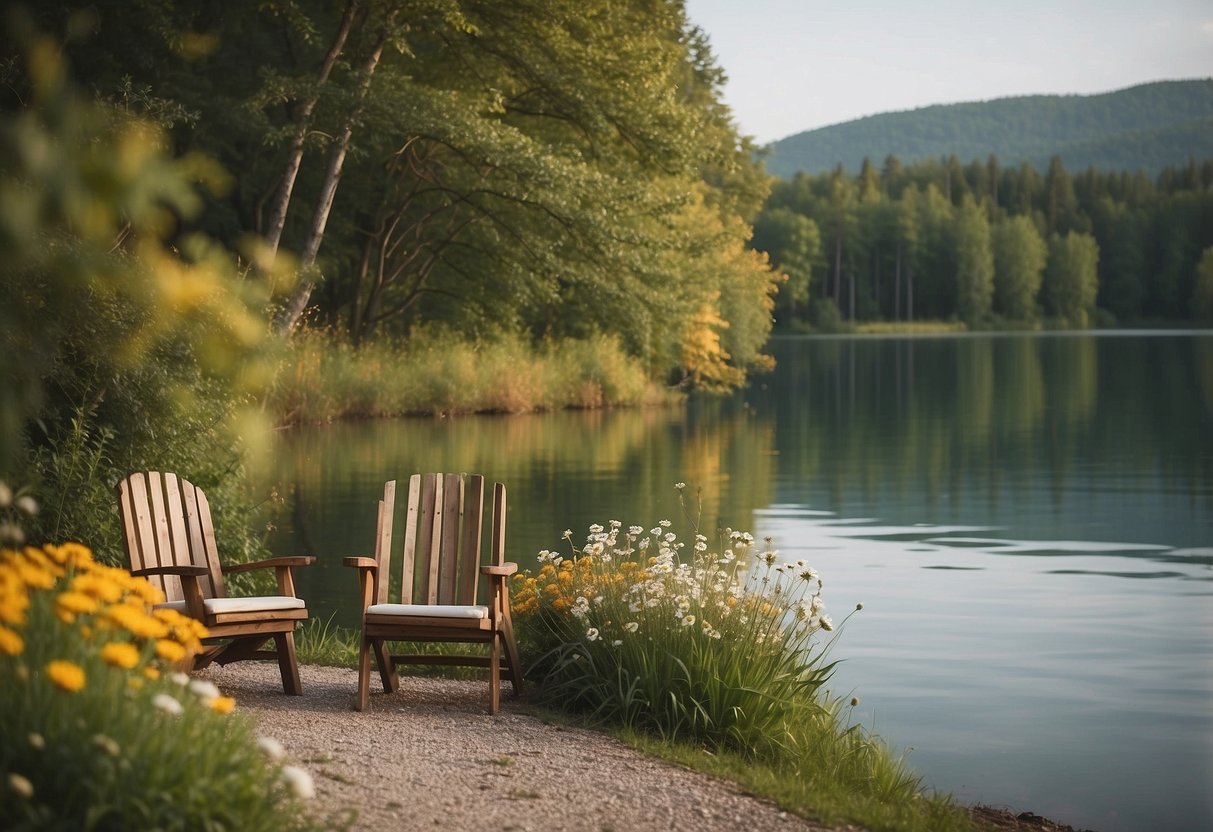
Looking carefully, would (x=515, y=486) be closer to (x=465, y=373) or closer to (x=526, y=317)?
(x=465, y=373)

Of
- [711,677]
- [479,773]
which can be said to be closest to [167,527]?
[479,773]

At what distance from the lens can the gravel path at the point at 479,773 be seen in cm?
570

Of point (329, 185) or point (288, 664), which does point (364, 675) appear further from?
point (329, 185)

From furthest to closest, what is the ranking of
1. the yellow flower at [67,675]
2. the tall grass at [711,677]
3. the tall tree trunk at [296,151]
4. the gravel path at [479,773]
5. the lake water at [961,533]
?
the tall tree trunk at [296,151] < the lake water at [961,533] < the tall grass at [711,677] < the gravel path at [479,773] < the yellow flower at [67,675]

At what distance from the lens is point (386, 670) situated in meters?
8.09

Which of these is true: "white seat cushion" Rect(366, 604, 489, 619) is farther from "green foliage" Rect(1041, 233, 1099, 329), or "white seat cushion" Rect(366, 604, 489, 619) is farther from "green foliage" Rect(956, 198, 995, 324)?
"green foliage" Rect(1041, 233, 1099, 329)

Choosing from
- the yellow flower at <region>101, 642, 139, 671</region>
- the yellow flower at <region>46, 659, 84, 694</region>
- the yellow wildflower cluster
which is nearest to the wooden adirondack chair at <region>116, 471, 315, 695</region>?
the yellow wildflower cluster

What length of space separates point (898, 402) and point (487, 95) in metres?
16.7

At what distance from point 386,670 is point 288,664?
0.51 m

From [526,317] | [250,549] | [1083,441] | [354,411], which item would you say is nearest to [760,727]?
[250,549]

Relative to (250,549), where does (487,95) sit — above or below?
above

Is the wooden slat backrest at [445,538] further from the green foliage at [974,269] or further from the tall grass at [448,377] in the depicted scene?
the green foliage at [974,269]

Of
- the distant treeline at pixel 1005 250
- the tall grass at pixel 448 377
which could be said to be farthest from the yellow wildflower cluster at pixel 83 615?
the distant treeline at pixel 1005 250

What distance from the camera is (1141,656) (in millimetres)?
10367
